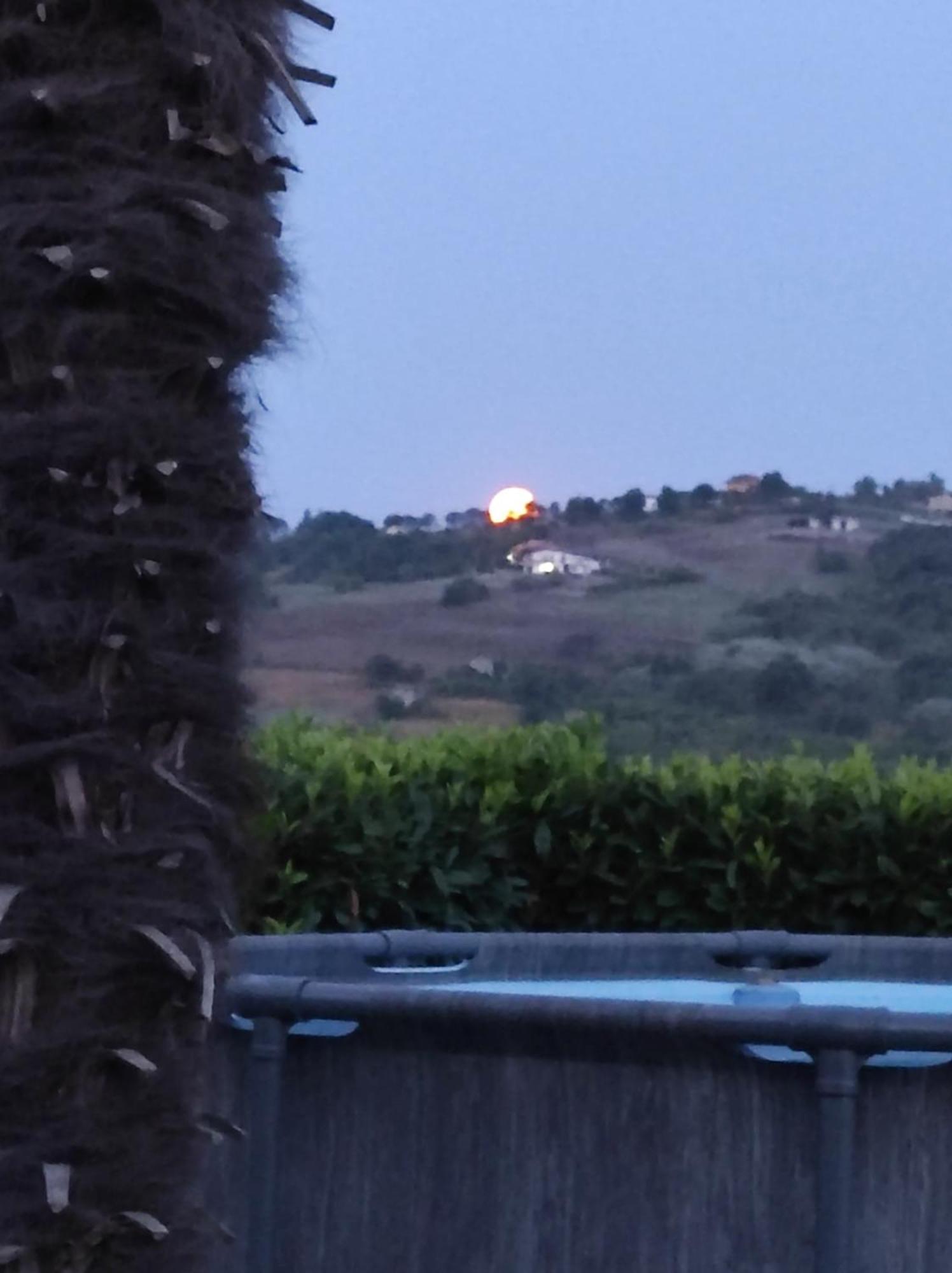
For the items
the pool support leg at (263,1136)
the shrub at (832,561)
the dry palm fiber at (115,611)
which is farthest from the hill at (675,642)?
the dry palm fiber at (115,611)

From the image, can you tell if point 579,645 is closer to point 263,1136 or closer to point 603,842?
point 603,842

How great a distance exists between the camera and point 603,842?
5707 millimetres

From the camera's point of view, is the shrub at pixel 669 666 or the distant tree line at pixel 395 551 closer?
the distant tree line at pixel 395 551

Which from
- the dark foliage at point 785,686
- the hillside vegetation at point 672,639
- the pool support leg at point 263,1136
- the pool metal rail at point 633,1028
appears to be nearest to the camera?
the pool metal rail at point 633,1028

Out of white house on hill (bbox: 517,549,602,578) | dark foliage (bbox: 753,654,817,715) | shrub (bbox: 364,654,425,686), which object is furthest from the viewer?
white house on hill (bbox: 517,549,602,578)

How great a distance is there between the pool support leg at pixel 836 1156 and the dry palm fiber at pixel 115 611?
0.93 m

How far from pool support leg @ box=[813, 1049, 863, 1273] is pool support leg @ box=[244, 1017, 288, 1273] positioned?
0.94m

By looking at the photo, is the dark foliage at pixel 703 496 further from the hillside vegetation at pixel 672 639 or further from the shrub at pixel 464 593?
the shrub at pixel 464 593

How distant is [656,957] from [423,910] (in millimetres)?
1254

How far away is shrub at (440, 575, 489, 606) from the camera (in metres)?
10.1

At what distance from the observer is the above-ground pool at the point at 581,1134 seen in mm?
2424

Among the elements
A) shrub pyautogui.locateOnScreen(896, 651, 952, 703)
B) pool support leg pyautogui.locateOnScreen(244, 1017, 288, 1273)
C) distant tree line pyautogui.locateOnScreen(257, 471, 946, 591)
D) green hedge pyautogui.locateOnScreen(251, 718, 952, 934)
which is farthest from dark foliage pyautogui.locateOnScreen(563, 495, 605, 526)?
pool support leg pyautogui.locateOnScreen(244, 1017, 288, 1273)

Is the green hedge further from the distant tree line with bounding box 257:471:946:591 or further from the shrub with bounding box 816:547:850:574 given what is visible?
the shrub with bounding box 816:547:850:574

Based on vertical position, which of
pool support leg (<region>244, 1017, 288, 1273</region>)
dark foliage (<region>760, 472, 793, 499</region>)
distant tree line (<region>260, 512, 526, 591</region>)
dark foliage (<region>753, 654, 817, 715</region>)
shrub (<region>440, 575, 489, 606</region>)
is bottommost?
pool support leg (<region>244, 1017, 288, 1273</region>)
